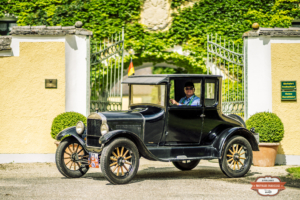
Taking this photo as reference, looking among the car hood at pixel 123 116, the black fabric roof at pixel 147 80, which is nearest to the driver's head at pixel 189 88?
the black fabric roof at pixel 147 80

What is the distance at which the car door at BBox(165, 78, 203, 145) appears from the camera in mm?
6843

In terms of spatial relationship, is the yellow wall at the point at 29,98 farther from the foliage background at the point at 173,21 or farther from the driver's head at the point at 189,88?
the driver's head at the point at 189,88

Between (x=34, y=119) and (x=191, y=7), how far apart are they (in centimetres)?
571

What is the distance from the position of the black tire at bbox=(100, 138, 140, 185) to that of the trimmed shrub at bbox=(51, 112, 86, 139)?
2583mm

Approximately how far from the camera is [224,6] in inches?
478

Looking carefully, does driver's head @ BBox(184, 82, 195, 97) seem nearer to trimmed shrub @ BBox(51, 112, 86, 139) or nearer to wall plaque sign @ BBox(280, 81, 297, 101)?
trimmed shrub @ BBox(51, 112, 86, 139)

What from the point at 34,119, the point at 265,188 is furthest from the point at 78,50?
the point at 265,188

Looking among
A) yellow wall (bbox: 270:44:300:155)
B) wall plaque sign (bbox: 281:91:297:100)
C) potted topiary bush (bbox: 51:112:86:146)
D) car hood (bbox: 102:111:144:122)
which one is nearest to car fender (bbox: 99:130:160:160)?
car hood (bbox: 102:111:144:122)

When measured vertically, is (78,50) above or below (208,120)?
above

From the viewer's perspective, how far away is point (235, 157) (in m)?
7.19

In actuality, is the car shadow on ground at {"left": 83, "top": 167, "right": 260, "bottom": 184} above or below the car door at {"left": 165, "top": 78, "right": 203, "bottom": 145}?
below

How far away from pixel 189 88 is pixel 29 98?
3.84 m

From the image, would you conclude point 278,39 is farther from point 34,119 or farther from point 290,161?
point 34,119

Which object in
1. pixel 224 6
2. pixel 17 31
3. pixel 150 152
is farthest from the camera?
pixel 224 6
